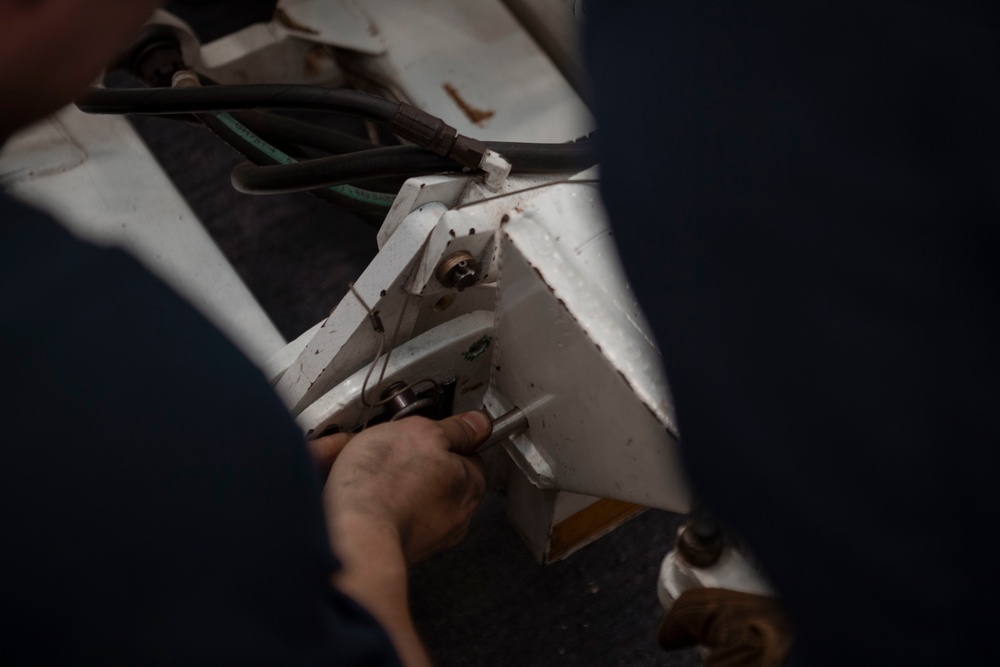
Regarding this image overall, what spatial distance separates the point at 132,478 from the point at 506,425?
0.60 meters

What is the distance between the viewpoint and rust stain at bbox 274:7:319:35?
4.69 ft

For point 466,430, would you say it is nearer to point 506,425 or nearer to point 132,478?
point 506,425

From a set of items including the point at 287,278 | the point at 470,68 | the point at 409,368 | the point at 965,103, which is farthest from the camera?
the point at 287,278

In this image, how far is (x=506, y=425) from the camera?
94 cm

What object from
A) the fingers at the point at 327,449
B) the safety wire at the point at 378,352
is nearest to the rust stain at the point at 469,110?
the safety wire at the point at 378,352

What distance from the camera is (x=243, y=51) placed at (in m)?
1.45

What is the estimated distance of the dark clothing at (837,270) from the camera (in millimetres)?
335

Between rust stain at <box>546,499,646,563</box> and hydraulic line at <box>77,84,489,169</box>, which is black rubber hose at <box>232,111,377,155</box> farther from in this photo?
rust stain at <box>546,499,646,563</box>

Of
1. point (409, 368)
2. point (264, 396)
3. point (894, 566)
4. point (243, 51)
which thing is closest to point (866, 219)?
point (894, 566)

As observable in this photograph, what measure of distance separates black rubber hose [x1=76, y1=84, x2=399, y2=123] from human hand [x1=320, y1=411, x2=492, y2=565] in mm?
306

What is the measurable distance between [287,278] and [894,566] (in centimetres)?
130

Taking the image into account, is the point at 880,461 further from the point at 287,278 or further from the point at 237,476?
the point at 287,278

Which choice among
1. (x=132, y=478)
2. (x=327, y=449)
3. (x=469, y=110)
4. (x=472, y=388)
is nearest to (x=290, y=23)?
(x=469, y=110)

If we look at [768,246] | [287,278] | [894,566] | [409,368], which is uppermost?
[768,246]
